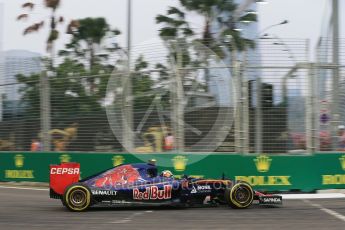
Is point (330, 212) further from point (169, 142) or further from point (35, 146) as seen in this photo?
point (35, 146)

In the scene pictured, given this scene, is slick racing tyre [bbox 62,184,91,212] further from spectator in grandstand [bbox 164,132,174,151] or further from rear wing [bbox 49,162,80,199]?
spectator in grandstand [bbox 164,132,174,151]

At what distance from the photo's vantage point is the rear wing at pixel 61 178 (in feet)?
37.0

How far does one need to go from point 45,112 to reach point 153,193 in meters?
7.35

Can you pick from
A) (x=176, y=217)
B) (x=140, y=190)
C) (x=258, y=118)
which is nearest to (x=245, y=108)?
(x=258, y=118)

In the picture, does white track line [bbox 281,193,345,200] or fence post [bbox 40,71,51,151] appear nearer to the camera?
white track line [bbox 281,193,345,200]

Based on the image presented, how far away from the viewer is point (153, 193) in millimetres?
11109

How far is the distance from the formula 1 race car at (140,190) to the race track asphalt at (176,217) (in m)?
0.20

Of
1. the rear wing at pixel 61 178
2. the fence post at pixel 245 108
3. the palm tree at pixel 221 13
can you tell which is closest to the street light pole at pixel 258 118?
the fence post at pixel 245 108

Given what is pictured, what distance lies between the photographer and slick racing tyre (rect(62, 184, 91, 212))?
1096 centimetres

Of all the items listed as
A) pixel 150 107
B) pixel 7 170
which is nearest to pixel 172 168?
pixel 150 107

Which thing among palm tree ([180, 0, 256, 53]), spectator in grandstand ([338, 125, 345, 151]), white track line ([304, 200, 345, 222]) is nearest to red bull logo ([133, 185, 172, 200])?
white track line ([304, 200, 345, 222])

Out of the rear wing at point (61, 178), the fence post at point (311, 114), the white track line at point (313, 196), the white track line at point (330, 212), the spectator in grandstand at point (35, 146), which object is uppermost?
the fence post at point (311, 114)

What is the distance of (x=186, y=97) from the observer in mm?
15398

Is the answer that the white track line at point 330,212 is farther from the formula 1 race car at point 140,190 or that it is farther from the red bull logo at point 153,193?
the red bull logo at point 153,193
